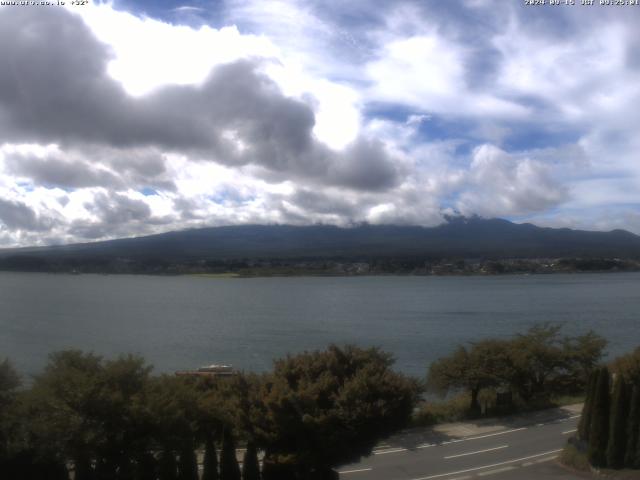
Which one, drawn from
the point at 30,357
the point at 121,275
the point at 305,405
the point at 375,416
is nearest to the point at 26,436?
the point at 305,405

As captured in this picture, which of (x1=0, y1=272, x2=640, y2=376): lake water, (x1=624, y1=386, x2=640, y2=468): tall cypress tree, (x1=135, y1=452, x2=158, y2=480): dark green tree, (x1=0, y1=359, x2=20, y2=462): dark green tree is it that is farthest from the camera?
(x1=0, y1=272, x2=640, y2=376): lake water

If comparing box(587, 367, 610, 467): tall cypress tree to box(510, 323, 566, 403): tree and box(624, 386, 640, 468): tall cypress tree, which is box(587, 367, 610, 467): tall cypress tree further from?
box(510, 323, 566, 403): tree

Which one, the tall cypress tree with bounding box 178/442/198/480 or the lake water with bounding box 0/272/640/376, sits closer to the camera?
the tall cypress tree with bounding box 178/442/198/480

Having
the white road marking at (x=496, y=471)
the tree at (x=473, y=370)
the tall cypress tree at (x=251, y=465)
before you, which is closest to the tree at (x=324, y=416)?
the tall cypress tree at (x=251, y=465)

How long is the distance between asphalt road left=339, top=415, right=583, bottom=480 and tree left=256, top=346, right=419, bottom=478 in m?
2.71

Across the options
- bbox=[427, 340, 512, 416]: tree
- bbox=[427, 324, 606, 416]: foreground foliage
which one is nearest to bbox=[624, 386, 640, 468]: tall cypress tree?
bbox=[427, 324, 606, 416]: foreground foliage

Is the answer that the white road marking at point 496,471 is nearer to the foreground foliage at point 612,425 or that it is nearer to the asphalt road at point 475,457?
the asphalt road at point 475,457

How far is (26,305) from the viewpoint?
3039 inches

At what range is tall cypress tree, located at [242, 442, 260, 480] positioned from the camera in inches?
504

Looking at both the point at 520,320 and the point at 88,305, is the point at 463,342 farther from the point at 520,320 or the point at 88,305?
the point at 88,305

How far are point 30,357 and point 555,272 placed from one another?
145 m

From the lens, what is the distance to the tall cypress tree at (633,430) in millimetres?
13719

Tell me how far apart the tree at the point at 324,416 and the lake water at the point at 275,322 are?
21.9m

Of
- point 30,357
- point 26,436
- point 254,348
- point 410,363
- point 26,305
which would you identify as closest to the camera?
point 26,436
